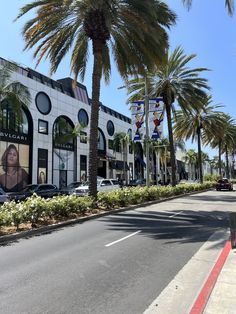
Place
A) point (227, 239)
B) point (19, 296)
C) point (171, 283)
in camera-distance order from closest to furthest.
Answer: point (19, 296) < point (171, 283) < point (227, 239)

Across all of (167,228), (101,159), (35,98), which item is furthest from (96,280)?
(101,159)

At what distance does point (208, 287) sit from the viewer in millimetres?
6605

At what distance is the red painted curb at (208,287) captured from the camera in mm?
5531

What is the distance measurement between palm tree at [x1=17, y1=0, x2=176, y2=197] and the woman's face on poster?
18.4 metres

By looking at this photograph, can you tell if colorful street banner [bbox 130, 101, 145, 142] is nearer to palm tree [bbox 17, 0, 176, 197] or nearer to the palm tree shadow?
palm tree [bbox 17, 0, 176, 197]

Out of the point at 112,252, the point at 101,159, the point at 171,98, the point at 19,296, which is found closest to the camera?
the point at 19,296

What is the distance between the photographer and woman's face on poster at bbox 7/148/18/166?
39812mm

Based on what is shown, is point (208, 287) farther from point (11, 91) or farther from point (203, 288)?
point (11, 91)

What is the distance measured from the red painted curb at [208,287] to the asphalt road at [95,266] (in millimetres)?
736

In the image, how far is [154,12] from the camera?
20391mm

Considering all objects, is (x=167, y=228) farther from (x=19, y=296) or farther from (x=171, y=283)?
(x=19, y=296)

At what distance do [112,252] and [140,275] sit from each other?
233 cm

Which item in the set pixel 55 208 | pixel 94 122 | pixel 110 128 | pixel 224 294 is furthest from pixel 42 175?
pixel 224 294

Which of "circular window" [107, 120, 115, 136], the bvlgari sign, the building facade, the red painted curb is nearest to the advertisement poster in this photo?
the building facade
